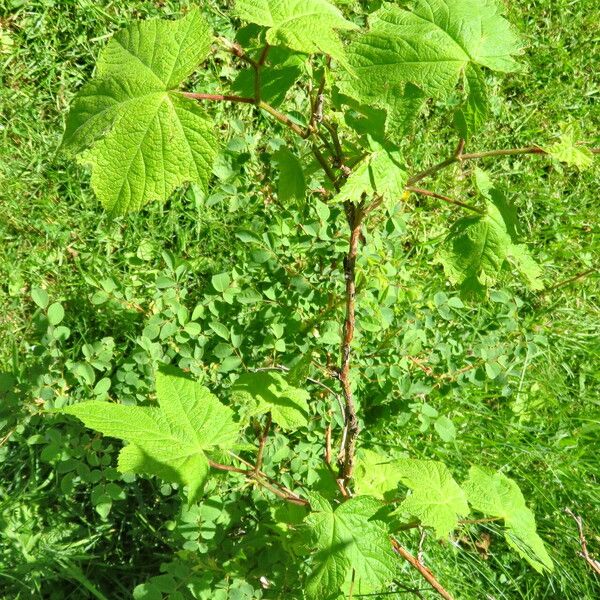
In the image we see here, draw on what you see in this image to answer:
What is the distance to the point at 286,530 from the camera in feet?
5.70

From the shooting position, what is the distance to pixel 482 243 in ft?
4.73

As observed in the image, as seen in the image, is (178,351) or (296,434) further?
(296,434)

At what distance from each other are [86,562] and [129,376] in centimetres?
59

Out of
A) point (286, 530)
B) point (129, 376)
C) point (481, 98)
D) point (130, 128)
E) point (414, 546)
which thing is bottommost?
point (414, 546)

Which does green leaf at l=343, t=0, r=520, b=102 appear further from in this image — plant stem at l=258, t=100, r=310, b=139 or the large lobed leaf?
plant stem at l=258, t=100, r=310, b=139

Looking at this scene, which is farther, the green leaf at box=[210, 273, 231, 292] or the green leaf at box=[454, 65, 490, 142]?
the green leaf at box=[210, 273, 231, 292]

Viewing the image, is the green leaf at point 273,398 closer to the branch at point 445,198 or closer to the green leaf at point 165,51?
the branch at point 445,198

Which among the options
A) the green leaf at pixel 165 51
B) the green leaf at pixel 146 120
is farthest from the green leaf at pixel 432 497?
the green leaf at pixel 165 51

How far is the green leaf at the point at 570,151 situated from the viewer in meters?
1.35

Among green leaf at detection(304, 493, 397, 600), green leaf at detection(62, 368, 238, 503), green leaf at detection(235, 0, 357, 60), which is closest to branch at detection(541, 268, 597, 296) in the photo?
green leaf at detection(304, 493, 397, 600)

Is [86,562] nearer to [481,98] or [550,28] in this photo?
[481,98]

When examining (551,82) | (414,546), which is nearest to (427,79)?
(414,546)

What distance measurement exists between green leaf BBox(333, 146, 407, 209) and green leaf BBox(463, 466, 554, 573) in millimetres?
773

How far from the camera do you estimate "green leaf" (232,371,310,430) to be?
1.57 meters
